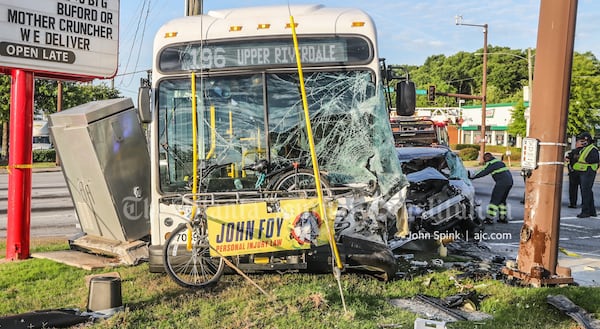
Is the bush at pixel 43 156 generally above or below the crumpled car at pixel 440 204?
below

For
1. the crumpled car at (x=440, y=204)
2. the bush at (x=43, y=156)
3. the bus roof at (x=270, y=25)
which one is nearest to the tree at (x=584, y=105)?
the crumpled car at (x=440, y=204)

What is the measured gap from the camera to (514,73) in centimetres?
8381

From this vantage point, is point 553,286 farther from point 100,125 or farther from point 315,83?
point 100,125

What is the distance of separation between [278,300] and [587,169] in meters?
11.1

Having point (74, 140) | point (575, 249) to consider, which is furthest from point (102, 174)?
point (575, 249)

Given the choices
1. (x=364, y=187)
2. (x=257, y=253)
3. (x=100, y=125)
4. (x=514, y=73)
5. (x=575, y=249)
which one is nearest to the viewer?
(x=257, y=253)

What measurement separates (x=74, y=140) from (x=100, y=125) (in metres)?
0.44

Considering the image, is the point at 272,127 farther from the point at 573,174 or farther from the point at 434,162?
the point at 573,174

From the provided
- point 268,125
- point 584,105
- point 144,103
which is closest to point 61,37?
point 144,103

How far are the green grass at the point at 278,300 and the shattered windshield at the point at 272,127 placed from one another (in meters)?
1.17

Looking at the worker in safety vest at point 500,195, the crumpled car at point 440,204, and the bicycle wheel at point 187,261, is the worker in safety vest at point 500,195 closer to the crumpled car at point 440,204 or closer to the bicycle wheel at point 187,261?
the crumpled car at point 440,204

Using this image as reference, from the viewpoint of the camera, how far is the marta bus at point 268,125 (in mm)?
6020

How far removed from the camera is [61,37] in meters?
→ 7.86

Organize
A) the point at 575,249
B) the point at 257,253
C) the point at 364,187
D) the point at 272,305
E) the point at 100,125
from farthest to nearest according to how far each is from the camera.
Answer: the point at 575,249, the point at 100,125, the point at 364,187, the point at 257,253, the point at 272,305
